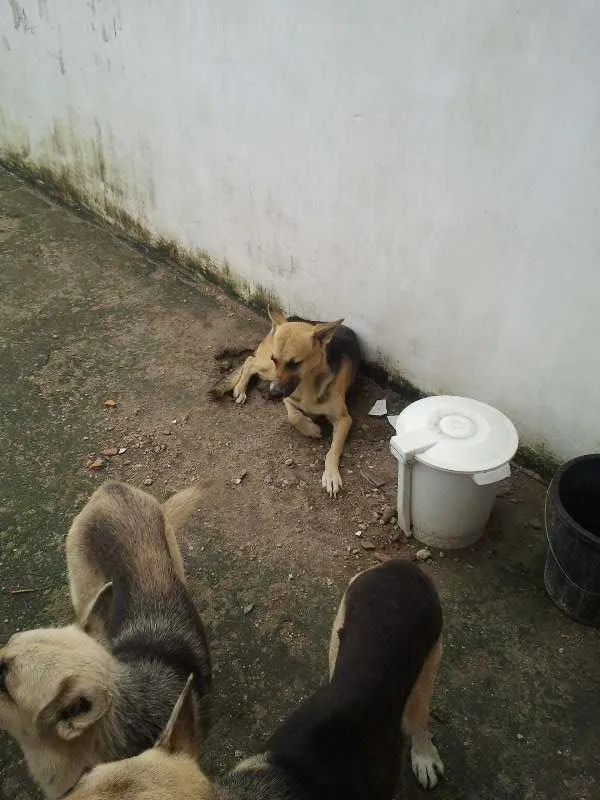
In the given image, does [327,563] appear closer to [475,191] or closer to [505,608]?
[505,608]

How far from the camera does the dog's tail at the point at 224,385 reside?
17.4ft

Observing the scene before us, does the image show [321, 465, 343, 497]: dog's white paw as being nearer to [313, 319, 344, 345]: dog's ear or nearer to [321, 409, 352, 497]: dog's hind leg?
[321, 409, 352, 497]: dog's hind leg

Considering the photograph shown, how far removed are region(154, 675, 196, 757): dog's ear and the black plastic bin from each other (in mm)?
2156

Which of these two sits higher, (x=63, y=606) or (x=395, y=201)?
(x=395, y=201)

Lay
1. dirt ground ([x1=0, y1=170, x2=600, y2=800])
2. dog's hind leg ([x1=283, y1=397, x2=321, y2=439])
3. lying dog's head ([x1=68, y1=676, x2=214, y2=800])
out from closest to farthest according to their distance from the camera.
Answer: lying dog's head ([x1=68, y1=676, x2=214, y2=800]) < dirt ground ([x1=0, y1=170, x2=600, y2=800]) < dog's hind leg ([x1=283, y1=397, x2=321, y2=439])

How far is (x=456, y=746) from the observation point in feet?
10.3

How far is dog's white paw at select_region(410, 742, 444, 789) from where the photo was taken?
301cm

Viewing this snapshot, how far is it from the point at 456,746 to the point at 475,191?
309 cm

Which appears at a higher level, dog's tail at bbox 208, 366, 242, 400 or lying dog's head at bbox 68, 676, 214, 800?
lying dog's head at bbox 68, 676, 214, 800

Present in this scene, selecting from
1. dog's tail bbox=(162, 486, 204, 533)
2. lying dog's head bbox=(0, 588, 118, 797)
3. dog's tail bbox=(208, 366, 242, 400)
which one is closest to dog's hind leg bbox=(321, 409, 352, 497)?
dog's tail bbox=(208, 366, 242, 400)

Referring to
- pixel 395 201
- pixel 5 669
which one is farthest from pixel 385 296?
pixel 5 669

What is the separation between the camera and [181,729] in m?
2.09

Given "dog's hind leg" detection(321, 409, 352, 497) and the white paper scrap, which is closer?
"dog's hind leg" detection(321, 409, 352, 497)

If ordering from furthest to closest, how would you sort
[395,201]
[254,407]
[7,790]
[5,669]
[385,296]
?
[254,407] → [385,296] → [395,201] → [7,790] → [5,669]
